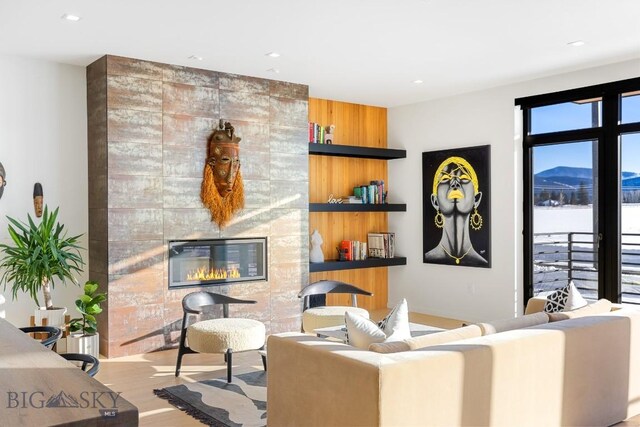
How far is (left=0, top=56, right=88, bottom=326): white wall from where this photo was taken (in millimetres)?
5270

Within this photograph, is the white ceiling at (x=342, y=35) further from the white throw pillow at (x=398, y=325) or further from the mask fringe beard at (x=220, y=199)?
the white throw pillow at (x=398, y=325)

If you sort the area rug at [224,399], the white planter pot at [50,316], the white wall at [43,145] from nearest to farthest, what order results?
the area rug at [224,399] → the white planter pot at [50,316] → the white wall at [43,145]

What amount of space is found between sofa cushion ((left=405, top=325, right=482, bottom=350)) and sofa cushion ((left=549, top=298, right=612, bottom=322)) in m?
0.71

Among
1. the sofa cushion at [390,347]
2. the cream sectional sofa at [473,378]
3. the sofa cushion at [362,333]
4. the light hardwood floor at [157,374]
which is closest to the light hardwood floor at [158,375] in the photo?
the light hardwood floor at [157,374]

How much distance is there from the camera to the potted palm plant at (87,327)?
193 inches

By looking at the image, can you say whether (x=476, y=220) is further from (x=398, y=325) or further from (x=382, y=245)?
(x=398, y=325)

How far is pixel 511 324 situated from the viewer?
3283 millimetres

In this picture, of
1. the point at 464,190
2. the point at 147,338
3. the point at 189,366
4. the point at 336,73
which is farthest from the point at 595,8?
the point at 147,338

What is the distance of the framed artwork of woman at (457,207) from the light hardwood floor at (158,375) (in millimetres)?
2877

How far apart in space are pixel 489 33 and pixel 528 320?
2.42m

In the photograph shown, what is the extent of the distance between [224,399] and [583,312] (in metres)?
2.38

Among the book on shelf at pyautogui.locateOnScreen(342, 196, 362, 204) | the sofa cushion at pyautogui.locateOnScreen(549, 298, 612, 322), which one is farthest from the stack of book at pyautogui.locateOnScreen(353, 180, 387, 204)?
the sofa cushion at pyautogui.locateOnScreen(549, 298, 612, 322)

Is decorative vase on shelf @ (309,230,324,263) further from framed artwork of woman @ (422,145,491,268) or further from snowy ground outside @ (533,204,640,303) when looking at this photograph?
snowy ground outside @ (533,204,640,303)

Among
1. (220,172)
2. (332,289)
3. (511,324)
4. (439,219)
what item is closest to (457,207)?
(439,219)
